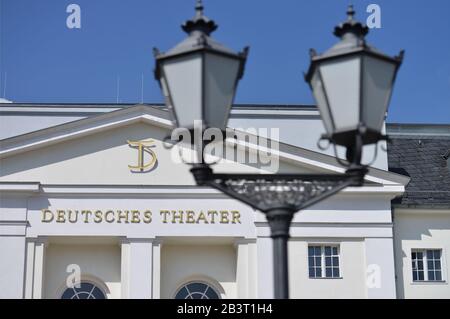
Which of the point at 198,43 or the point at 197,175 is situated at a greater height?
the point at 198,43

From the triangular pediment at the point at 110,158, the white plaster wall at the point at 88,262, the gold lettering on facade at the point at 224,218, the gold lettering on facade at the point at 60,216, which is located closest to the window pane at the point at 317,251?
the triangular pediment at the point at 110,158

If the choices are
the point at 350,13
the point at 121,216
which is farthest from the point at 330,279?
the point at 350,13

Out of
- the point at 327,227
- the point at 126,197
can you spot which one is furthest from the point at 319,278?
the point at 126,197

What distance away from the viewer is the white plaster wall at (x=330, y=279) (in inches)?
1036

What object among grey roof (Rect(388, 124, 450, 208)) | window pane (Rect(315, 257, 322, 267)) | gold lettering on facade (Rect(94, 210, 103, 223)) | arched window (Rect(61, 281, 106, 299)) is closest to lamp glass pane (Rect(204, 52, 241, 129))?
gold lettering on facade (Rect(94, 210, 103, 223))

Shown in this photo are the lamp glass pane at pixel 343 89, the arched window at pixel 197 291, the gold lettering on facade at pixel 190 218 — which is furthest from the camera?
the arched window at pixel 197 291

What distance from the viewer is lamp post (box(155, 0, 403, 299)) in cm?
700

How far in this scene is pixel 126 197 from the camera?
2627cm

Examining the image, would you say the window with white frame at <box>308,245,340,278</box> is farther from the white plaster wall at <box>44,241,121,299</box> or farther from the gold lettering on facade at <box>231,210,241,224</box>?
the white plaster wall at <box>44,241,121,299</box>

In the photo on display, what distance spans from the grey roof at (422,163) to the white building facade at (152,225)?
1580mm

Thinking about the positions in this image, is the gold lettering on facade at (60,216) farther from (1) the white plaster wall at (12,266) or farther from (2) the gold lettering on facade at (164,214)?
(2) the gold lettering on facade at (164,214)
